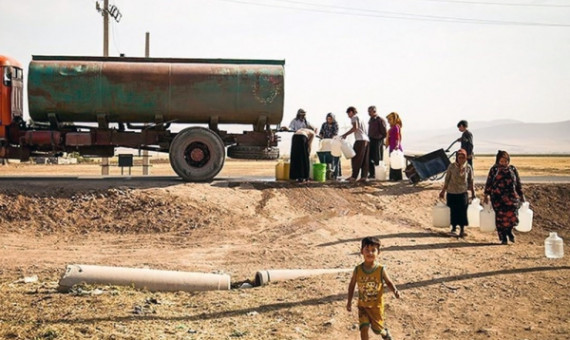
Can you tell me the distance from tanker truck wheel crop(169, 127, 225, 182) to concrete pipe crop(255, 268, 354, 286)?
23.3 ft

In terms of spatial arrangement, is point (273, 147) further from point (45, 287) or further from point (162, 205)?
point (45, 287)

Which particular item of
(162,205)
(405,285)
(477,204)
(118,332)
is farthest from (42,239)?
(477,204)

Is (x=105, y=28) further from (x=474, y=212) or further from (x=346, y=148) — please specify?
(x=474, y=212)

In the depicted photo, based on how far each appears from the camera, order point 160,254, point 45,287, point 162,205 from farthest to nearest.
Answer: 1. point 162,205
2. point 160,254
3. point 45,287

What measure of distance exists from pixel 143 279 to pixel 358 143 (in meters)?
8.97

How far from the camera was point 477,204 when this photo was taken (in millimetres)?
13188

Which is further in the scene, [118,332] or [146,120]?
[146,120]

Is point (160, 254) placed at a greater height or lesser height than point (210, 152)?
lesser

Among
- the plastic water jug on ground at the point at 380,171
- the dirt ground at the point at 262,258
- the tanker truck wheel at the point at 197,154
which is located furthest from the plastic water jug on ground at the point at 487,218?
the tanker truck wheel at the point at 197,154

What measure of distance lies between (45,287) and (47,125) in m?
8.48

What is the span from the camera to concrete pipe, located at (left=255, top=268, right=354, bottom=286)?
361 inches

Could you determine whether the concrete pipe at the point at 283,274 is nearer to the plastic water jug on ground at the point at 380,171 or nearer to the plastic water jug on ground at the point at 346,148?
the plastic water jug on ground at the point at 346,148

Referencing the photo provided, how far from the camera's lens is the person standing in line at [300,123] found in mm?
16703

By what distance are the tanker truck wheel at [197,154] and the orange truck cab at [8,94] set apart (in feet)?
12.9
